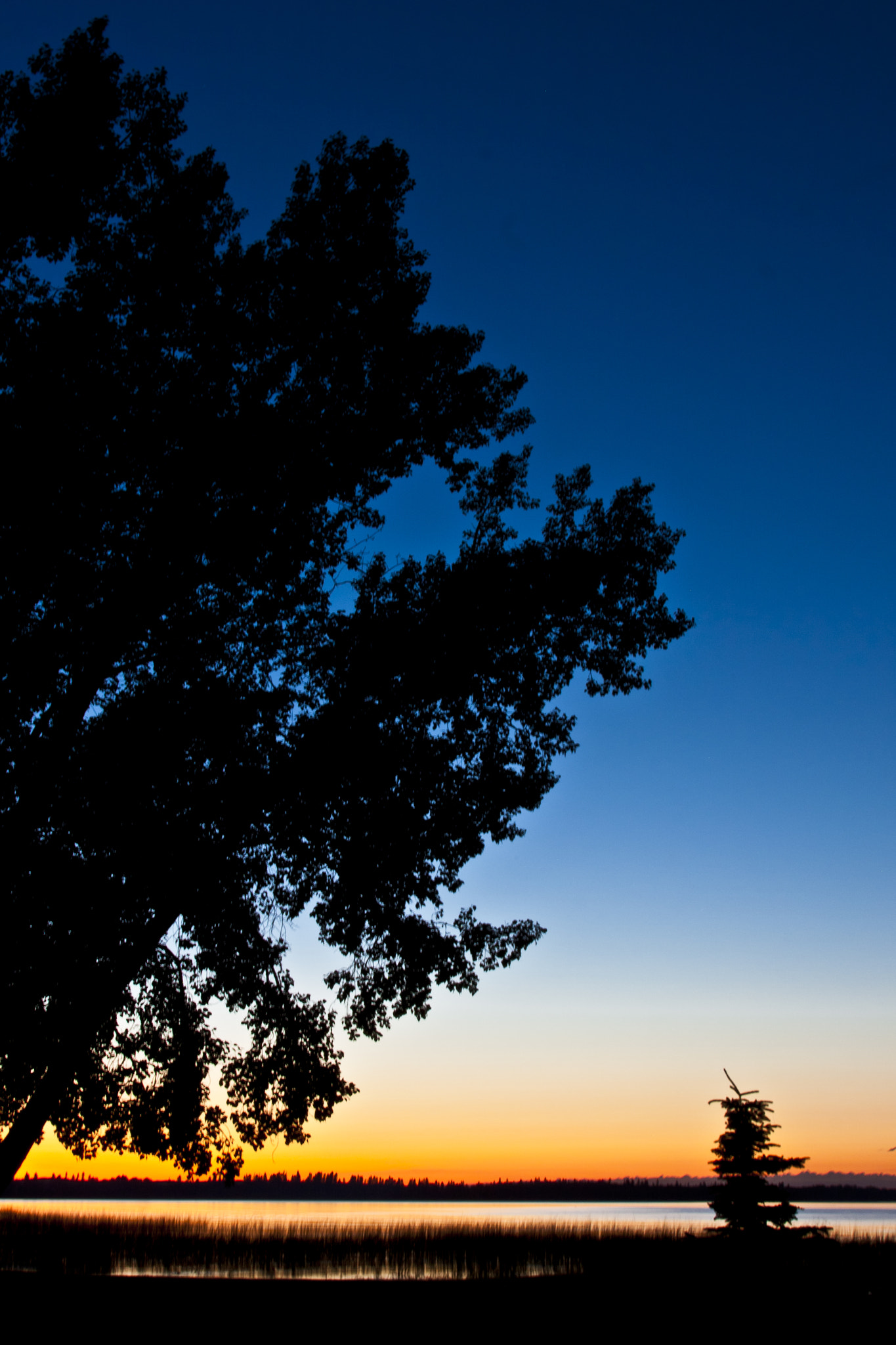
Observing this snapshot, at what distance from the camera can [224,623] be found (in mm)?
13672

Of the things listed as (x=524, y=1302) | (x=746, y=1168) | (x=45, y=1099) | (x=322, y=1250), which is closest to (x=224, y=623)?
(x=45, y=1099)

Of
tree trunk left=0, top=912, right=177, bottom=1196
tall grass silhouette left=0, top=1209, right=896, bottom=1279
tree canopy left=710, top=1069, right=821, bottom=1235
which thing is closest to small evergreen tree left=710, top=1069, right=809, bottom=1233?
tree canopy left=710, top=1069, right=821, bottom=1235

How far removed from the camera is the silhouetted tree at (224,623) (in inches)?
456

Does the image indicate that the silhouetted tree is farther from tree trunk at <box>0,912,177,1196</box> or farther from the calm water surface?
the calm water surface

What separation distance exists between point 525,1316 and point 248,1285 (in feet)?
16.0

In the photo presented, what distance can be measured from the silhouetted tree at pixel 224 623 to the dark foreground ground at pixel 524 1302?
2270 mm

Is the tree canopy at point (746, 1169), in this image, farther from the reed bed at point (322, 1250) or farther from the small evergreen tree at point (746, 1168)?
the reed bed at point (322, 1250)

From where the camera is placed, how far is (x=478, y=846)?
47.7 ft

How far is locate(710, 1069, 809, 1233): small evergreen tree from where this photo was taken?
19594 millimetres

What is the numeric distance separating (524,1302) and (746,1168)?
23.5 feet

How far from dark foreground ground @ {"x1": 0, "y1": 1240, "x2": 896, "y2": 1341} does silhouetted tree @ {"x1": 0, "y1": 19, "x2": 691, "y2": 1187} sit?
227 centimetres

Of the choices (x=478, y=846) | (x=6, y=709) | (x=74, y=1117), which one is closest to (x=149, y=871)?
(x=6, y=709)

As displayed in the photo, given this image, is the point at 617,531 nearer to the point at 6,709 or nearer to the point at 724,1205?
the point at 6,709

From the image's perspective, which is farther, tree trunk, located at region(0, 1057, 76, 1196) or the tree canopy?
the tree canopy
